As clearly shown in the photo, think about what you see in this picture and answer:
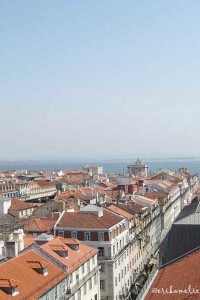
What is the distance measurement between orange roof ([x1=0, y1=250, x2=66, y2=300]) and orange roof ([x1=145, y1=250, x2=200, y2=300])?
32.3ft

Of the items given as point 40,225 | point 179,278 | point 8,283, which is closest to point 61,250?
point 8,283

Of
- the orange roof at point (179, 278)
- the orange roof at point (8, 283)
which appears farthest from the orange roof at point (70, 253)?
the orange roof at point (179, 278)

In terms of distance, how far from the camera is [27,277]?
36.9 meters

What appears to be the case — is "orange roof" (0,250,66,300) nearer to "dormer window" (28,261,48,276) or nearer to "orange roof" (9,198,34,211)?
"dormer window" (28,261,48,276)

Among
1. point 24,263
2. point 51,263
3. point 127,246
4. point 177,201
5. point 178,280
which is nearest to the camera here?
point 178,280

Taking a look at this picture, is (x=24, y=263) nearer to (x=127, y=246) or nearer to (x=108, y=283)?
(x=108, y=283)

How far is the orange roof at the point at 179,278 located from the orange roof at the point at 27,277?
9.84 metres

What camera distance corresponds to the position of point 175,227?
42.5 meters

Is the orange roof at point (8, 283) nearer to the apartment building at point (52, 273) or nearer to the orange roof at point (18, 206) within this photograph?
the apartment building at point (52, 273)

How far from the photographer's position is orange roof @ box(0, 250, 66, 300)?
34.4m

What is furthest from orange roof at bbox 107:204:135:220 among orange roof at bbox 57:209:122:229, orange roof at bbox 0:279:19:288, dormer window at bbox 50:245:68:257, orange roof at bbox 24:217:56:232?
orange roof at bbox 0:279:19:288

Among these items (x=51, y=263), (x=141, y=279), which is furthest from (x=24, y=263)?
(x=141, y=279)

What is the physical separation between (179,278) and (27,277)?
538 inches

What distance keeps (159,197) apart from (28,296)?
63284 millimetres
